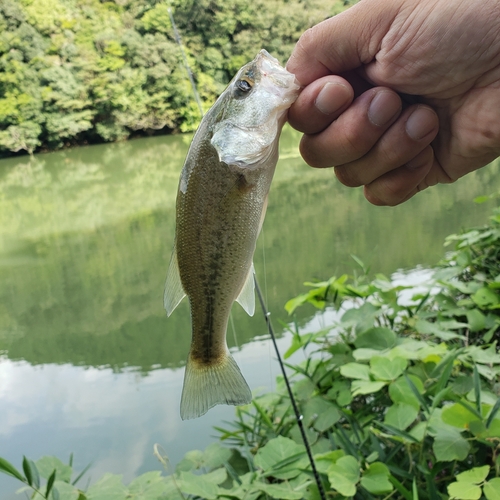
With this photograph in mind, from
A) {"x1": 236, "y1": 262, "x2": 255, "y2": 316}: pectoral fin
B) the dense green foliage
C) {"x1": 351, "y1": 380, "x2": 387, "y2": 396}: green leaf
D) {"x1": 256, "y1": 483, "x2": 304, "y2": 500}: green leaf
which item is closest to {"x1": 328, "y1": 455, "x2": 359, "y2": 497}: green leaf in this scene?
{"x1": 256, "y1": 483, "x2": 304, "y2": 500}: green leaf

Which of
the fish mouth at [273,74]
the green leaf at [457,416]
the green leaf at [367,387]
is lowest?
the green leaf at [367,387]

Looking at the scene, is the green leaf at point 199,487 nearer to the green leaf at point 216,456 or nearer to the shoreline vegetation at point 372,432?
the shoreline vegetation at point 372,432

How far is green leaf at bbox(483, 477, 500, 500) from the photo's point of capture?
1.28m

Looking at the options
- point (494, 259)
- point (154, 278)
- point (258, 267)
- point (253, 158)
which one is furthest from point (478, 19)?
point (154, 278)

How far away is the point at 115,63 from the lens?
90.4ft

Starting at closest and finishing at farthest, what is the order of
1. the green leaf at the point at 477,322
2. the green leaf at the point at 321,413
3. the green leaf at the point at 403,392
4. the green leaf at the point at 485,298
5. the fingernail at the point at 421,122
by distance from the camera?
the fingernail at the point at 421,122 < the green leaf at the point at 403,392 < the green leaf at the point at 321,413 < the green leaf at the point at 477,322 < the green leaf at the point at 485,298

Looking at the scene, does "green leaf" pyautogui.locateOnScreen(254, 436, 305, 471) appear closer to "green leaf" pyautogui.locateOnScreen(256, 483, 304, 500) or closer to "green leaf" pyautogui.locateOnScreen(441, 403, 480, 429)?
"green leaf" pyautogui.locateOnScreen(256, 483, 304, 500)

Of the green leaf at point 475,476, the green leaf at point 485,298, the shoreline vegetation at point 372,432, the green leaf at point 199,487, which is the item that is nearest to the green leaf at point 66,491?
the shoreline vegetation at point 372,432

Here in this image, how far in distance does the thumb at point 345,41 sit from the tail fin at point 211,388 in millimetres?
852

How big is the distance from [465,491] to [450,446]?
18cm

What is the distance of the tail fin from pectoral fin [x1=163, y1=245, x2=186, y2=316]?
175 millimetres

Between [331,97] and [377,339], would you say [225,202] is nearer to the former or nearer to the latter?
[331,97]

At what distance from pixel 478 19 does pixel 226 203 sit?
0.78 m

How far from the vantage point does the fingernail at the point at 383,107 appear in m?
1.35
